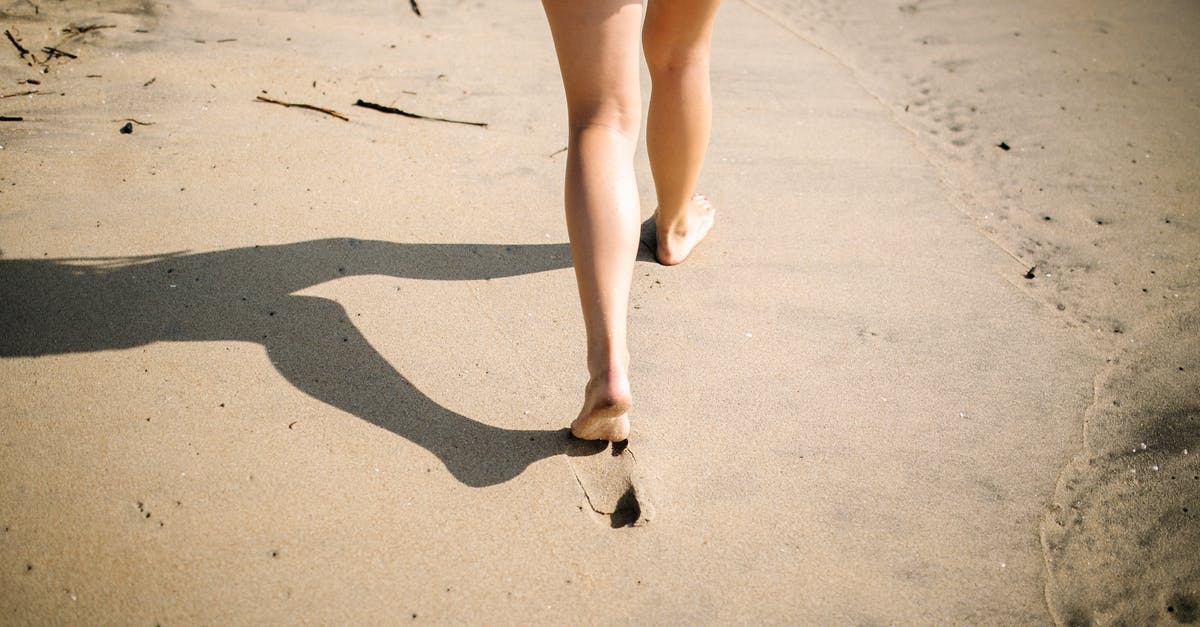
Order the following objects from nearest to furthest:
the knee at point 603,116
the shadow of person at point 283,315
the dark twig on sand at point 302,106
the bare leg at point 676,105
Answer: the knee at point 603,116 → the shadow of person at point 283,315 → the bare leg at point 676,105 → the dark twig on sand at point 302,106

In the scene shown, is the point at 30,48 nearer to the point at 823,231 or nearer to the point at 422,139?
the point at 422,139

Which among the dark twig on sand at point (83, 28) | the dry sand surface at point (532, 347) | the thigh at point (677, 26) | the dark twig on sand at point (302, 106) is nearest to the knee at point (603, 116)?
the thigh at point (677, 26)

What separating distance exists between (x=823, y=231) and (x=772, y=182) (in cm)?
29

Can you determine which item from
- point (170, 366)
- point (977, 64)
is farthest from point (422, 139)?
point (977, 64)

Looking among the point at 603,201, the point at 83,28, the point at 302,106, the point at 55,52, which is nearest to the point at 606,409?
the point at 603,201

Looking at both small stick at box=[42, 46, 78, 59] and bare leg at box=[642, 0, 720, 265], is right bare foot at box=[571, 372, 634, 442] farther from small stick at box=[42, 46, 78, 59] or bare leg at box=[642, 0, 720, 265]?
small stick at box=[42, 46, 78, 59]

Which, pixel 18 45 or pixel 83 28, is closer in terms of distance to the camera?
pixel 18 45

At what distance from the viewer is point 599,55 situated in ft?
4.65

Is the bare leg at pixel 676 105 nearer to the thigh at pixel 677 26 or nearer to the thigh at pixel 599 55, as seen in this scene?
the thigh at pixel 677 26

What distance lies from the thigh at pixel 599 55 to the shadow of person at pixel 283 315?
0.68 metres

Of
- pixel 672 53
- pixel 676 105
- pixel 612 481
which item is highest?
pixel 672 53

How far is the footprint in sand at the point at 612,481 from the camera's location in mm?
1537

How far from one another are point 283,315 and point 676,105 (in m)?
1.07

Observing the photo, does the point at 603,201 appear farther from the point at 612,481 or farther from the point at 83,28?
the point at 83,28
